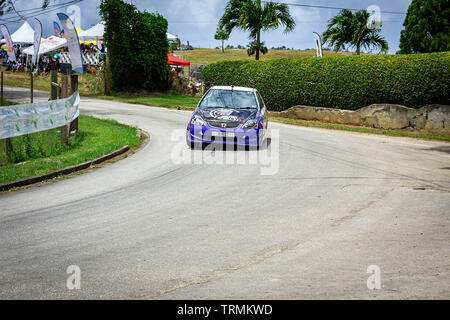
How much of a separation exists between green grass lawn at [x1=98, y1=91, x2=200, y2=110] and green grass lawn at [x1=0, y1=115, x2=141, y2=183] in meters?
11.5

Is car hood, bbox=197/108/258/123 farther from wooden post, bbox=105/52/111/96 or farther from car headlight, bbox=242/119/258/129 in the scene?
wooden post, bbox=105/52/111/96

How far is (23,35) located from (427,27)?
113ft

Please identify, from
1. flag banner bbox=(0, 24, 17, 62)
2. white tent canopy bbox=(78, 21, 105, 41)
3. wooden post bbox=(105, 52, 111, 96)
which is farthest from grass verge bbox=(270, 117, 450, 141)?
white tent canopy bbox=(78, 21, 105, 41)

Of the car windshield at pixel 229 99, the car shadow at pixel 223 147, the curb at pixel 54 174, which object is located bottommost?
the curb at pixel 54 174

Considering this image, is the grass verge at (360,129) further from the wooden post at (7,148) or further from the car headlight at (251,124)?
the wooden post at (7,148)

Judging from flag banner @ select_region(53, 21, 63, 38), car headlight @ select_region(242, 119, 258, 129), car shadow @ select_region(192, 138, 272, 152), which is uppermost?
flag banner @ select_region(53, 21, 63, 38)

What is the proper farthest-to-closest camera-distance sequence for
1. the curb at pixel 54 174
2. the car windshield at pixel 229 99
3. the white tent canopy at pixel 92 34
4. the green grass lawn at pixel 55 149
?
the white tent canopy at pixel 92 34, the car windshield at pixel 229 99, the green grass lawn at pixel 55 149, the curb at pixel 54 174

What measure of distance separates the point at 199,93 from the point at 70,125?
24.7m

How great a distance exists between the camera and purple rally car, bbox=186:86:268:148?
12859 millimetres

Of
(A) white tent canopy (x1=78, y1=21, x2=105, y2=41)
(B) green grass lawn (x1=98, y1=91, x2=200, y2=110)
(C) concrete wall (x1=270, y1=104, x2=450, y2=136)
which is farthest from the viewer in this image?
(A) white tent canopy (x1=78, y1=21, x2=105, y2=41)

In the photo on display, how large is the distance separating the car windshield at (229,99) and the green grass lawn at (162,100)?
12420mm

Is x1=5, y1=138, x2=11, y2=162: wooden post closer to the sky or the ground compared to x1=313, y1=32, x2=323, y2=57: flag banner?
closer to the ground

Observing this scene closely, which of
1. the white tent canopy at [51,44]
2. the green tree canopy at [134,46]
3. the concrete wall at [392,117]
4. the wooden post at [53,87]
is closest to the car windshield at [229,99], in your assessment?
the wooden post at [53,87]

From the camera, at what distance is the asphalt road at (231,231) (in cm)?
474
